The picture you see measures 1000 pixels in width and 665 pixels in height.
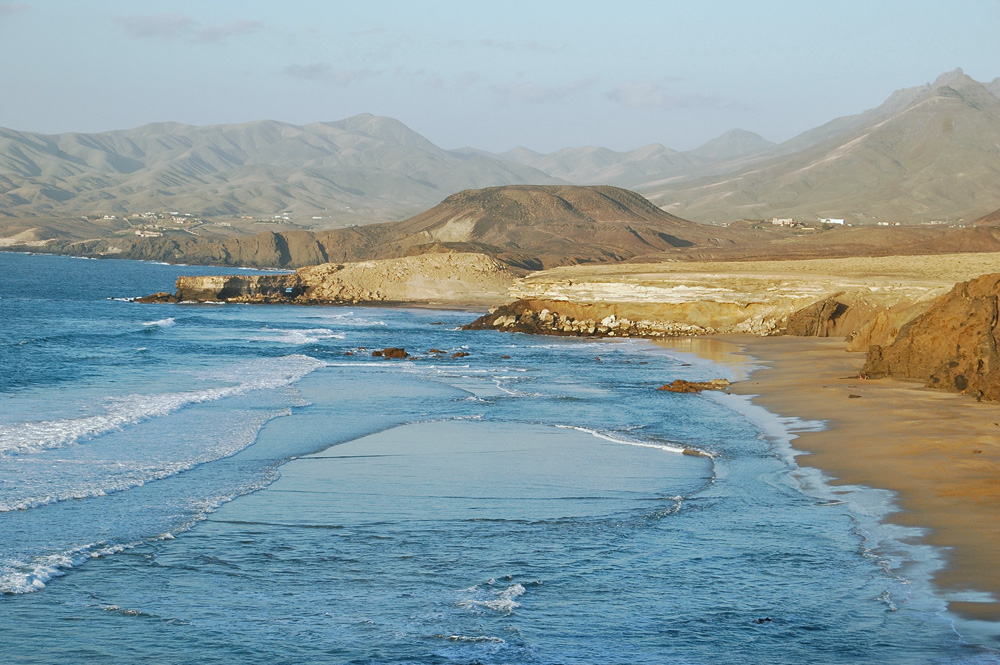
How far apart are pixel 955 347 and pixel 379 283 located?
203ft

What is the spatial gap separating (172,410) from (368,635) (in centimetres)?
1465

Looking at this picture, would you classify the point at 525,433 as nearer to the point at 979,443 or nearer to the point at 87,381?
the point at 979,443

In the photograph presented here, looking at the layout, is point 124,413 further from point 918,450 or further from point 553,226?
point 553,226

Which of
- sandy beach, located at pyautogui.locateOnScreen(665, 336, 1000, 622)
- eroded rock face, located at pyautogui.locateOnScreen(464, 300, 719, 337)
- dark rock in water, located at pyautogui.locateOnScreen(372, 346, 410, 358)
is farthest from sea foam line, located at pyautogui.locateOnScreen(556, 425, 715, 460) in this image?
eroded rock face, located at pyautogui.locateOnScreen(464, 300, 719, 337)

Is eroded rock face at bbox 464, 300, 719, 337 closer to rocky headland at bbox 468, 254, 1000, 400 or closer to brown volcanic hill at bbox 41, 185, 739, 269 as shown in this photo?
rocky headland at bbox 468, 254, 1000, 400

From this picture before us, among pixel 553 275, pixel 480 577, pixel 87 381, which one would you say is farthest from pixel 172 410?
pixel 553 275

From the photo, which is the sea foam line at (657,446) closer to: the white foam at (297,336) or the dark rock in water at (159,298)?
the white foam at (297,336)

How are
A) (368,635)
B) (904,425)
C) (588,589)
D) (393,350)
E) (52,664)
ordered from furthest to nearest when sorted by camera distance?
1. (393,350)
2. (904,425)
3. (588,589)
4. (368,635)
5. (52,664)

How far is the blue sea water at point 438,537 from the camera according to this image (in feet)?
25.8

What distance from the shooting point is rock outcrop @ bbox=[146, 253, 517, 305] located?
77875 millimetres

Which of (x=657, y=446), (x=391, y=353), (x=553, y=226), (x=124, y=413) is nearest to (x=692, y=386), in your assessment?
(x=657, y=446)

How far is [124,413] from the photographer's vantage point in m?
20.6

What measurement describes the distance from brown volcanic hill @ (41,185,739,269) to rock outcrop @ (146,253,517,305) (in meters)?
32.0

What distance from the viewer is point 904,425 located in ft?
57.5
